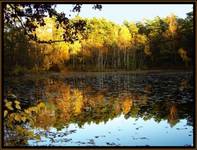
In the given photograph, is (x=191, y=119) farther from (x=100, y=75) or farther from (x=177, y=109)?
(x=100, y=75)

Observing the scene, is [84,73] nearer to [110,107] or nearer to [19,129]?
[110,107]

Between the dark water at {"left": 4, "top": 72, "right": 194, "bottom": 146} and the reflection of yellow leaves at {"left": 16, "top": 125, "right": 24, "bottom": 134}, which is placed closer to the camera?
the reflection of yellow leaves at {"left": 16, "top": 125, "right": 24, "bottom": 134}

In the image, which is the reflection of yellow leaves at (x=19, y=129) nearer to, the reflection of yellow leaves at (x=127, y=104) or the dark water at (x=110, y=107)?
the dark water at (x=110, y=107)

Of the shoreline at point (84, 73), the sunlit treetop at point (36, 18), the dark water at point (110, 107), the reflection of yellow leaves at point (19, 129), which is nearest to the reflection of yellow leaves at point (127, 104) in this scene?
the dark water at point (110, 107)

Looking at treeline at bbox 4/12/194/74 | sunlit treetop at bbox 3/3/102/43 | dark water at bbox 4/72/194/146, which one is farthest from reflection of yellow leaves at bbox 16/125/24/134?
sunlit treetop at bbox 3/3/102/43

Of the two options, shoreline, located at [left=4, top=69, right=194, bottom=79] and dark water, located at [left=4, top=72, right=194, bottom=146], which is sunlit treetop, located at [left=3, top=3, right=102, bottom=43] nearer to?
shoreline, located at [left=4, top=69, right=194, bottom=79]

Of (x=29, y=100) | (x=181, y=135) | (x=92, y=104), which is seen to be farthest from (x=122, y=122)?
(x=29, y=100)

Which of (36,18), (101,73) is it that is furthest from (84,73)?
(36,18)
